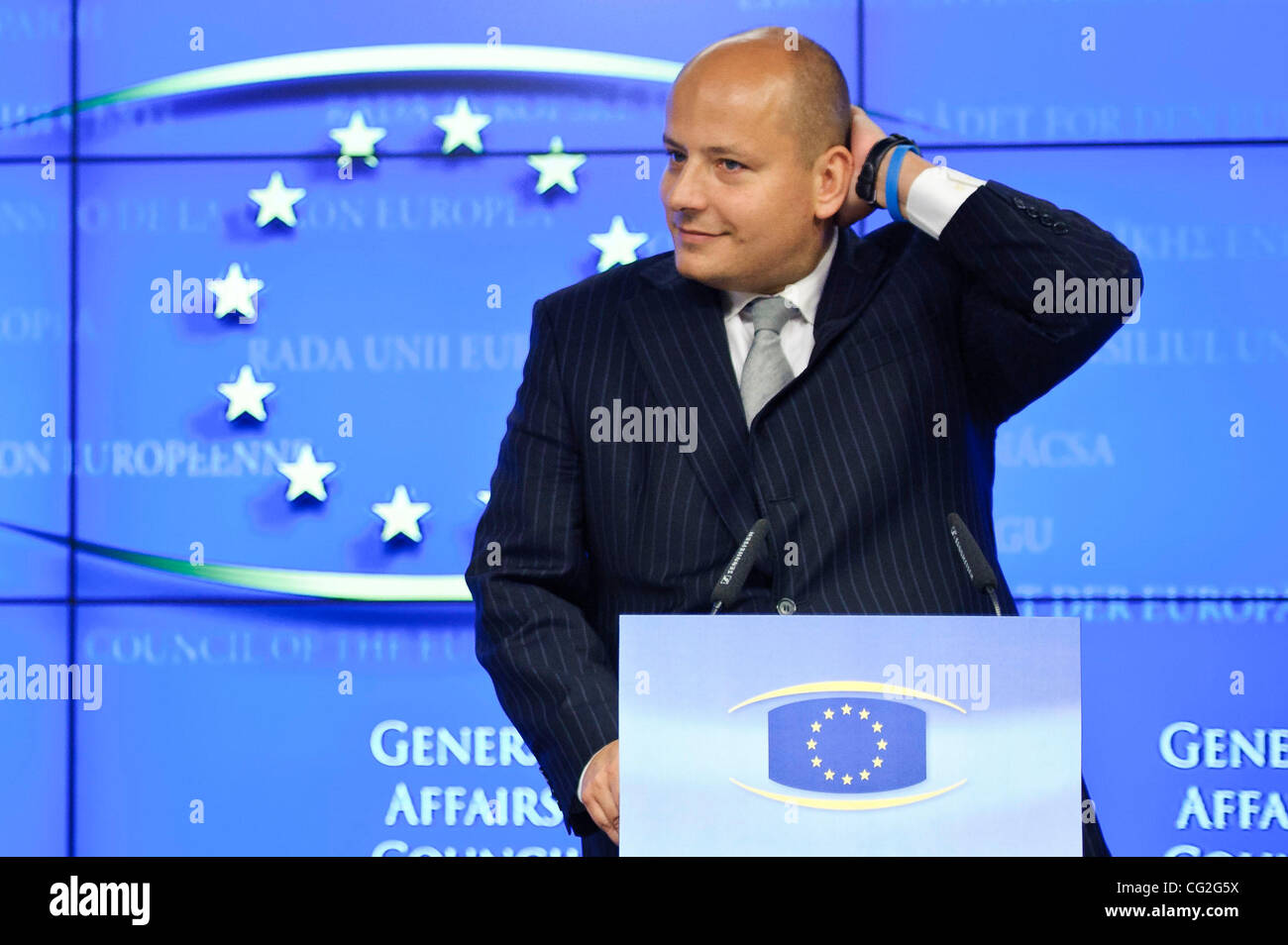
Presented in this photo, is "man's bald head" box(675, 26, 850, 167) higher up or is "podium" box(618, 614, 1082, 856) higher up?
"man's bald head" box(675, 26, 850, 167)

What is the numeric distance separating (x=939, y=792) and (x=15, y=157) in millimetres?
2970

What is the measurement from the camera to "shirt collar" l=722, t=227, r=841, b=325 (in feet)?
6.64

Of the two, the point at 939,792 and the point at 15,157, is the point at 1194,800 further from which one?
the point at 15,157

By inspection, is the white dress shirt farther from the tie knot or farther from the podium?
the podium

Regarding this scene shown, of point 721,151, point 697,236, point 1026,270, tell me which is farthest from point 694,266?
point 1026,270

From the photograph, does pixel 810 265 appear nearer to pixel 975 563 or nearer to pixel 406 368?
pixel 975 563

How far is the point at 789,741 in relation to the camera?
1.38 m

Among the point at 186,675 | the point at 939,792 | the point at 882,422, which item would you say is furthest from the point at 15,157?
the point at 939,792

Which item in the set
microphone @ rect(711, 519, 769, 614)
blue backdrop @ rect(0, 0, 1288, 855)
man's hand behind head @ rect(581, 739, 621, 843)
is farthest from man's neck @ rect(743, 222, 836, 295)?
blue backdrop @ rect(0, 0, 1288, 855)

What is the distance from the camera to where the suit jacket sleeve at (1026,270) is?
1.88m

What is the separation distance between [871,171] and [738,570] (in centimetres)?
62

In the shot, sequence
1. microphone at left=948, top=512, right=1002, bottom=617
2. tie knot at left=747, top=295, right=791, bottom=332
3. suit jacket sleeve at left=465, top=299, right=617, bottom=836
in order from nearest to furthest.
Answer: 1. microphone at left=948, top=512, right=1002, bottom=617
2. suit jacket sleeve at left=465, top=299, right=617, bottom=836
3. tie knot at left=747, top=295, right=791, bottom=332

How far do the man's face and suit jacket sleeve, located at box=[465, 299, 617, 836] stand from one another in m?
0.25
